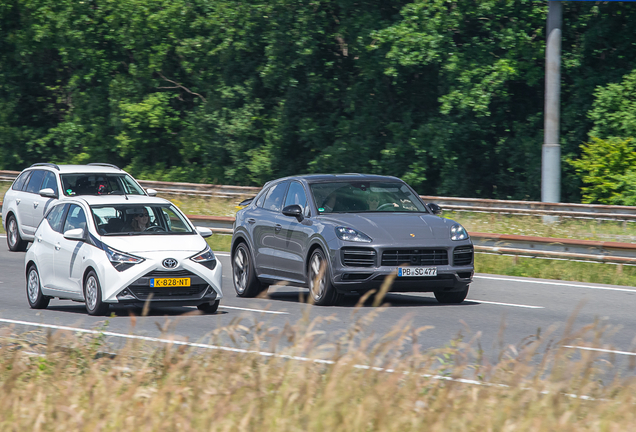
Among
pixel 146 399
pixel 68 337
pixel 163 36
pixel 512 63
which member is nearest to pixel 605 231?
pixel 512 63

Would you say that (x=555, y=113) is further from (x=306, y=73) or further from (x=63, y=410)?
(x=63, y=410)

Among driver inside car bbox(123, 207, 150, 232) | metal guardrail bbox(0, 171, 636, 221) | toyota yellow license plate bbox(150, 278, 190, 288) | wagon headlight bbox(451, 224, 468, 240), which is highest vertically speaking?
driver inside car bbox(123, 207, 150, 232)

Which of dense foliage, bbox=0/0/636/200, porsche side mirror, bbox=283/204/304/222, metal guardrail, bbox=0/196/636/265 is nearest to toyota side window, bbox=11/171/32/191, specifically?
metal guardrail, bbox=0/196/636/265

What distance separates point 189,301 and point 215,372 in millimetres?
5489

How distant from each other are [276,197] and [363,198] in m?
1.60

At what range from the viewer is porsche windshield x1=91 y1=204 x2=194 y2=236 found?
12359mm

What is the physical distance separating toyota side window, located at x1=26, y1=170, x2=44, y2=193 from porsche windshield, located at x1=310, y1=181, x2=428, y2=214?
30.6 ft

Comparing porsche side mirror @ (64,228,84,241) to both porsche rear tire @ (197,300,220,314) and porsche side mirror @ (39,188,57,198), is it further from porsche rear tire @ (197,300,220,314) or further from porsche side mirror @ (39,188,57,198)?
porsche side mirror @ (39,188,57,198)

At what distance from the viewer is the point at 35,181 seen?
21.1m

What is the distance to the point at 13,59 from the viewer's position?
41750 mm

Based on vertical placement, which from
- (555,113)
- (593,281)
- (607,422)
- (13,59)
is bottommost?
(593,281)

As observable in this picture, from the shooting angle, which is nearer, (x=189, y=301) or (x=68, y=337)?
(x=68, y=337)

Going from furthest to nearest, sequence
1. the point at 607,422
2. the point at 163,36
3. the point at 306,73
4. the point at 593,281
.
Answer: the point at 163,36 → the point at 306,73 → the point at 593,281 → the point at 607,422

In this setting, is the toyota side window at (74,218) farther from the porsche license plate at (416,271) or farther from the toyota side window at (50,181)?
the toyota side window at (50,181)
